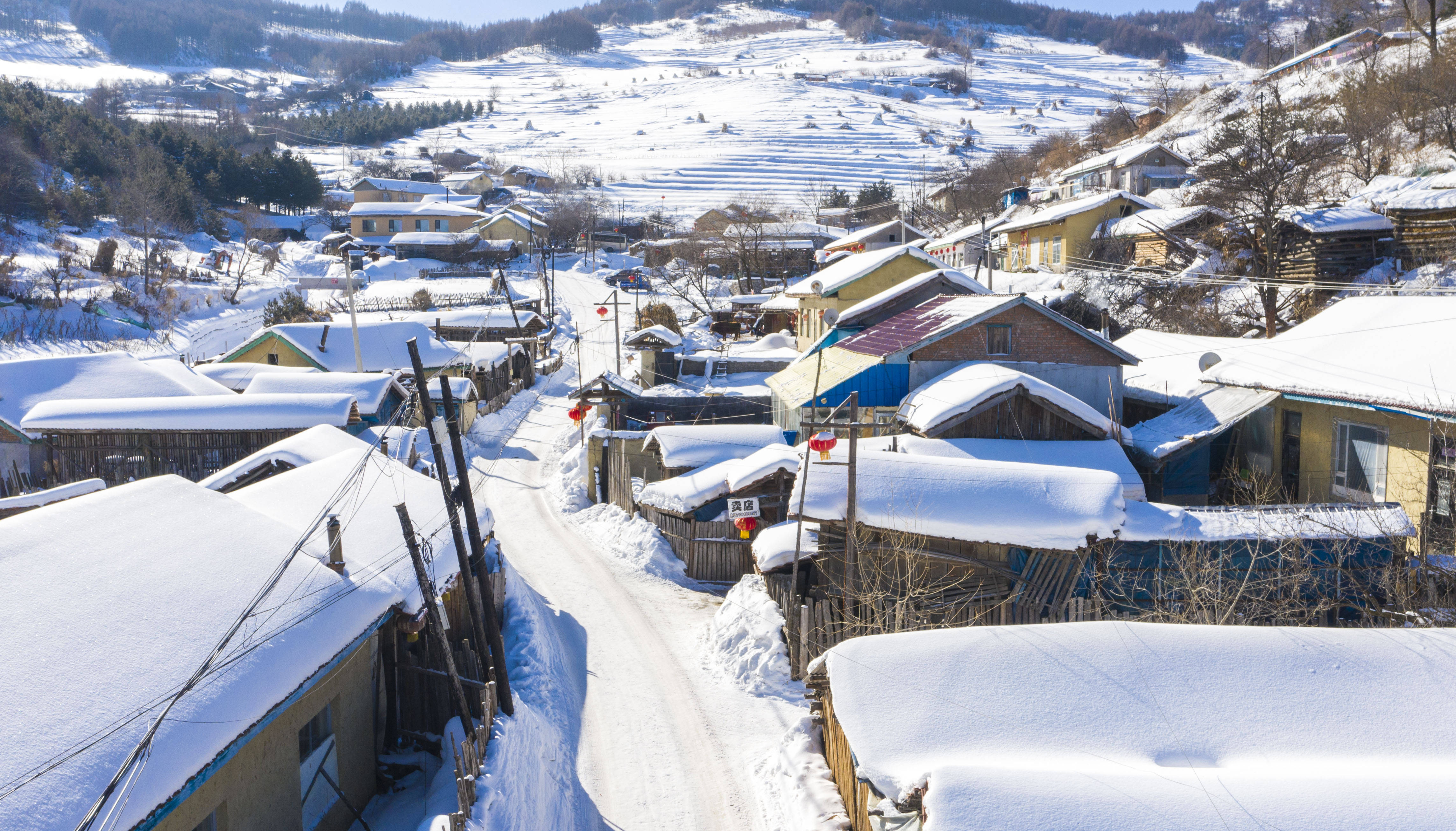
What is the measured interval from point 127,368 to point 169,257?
4021cm

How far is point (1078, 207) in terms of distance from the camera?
42.3 m

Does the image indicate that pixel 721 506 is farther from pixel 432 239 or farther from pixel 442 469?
pixel 432 239

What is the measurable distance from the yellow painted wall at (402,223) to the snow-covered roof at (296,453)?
64.6m

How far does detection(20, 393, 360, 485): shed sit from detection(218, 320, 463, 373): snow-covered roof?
1041cm

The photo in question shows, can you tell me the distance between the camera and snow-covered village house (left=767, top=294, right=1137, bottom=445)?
846 inches

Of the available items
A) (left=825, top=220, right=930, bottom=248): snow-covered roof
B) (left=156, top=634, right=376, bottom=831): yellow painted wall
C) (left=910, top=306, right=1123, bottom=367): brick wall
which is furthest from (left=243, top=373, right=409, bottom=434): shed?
(left=825, top=220, right=930, bottom=248): snow-covered roof

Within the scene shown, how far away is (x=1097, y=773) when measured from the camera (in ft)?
18.9

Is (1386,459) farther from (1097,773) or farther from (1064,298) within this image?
(1064,298)

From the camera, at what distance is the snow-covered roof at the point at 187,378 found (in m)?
25.8

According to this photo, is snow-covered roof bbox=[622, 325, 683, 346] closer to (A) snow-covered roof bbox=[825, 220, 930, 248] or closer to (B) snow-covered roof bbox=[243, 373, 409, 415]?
(B) snow-covered roof bbox=[243, 373, 409, 415]

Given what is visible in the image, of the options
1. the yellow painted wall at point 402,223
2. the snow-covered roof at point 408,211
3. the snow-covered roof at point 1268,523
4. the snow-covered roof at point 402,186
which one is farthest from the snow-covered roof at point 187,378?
the snow-covered roof at point 402,186

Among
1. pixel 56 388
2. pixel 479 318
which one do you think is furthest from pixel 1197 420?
pixel 479 318

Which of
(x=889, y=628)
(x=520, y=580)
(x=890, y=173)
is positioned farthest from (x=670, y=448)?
(x=890, y=173)

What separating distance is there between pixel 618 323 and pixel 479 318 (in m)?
13.8
